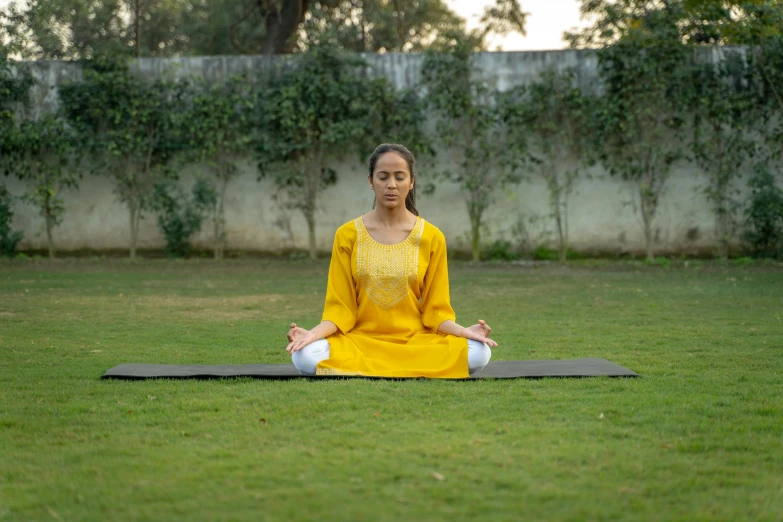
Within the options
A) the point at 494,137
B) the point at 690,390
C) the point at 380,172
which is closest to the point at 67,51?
the point at 494,137

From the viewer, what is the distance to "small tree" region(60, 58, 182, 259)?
A: 13.9 m

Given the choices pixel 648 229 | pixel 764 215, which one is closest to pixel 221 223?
pixel 648 229

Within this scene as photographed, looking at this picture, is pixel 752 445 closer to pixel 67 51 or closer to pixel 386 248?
pixel 386 248

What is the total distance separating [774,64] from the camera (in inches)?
513

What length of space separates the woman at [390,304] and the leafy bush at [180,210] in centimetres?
908

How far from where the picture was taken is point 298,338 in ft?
16.0

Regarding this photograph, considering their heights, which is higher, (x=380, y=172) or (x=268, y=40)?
(x=268, y=40)

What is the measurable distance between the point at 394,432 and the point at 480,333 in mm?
1368

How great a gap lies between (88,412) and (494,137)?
413 inches

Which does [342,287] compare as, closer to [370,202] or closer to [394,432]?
[394,432]

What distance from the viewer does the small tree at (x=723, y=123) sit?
13.2 metres

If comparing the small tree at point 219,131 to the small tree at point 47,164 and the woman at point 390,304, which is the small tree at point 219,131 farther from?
the woman at point 390,304

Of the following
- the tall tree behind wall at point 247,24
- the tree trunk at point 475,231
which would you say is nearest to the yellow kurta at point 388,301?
the tree trunk at point 475,231

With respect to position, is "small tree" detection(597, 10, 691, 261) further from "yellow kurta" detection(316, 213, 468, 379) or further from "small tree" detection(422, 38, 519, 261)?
"yellow kurta" detection(316, 213, 468, 379)
